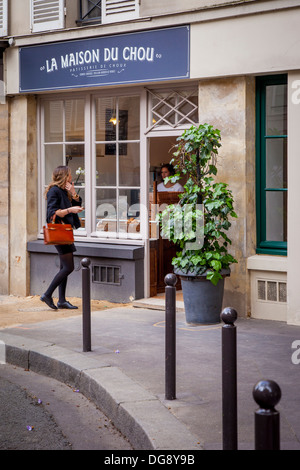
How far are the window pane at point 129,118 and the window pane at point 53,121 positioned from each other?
1.17 metres

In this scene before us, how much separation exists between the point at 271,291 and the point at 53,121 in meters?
4.51

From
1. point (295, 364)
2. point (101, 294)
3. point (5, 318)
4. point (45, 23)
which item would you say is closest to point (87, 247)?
point (101, 294)

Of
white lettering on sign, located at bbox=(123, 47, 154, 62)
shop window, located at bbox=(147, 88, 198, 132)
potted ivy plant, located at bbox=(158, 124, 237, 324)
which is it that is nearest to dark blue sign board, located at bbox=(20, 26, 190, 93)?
white lettering on sign, located at bbox=(123, 47, 154, 62)

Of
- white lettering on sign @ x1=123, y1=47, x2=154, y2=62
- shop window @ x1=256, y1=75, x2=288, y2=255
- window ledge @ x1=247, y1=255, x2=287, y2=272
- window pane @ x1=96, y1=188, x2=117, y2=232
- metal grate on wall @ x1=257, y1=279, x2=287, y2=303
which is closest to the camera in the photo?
window ledge @ x1=247, y1=255, x2=287, y2=272

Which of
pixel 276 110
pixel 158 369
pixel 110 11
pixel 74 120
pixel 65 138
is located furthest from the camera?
pixel 65 138

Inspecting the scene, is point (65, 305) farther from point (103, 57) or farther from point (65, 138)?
point (103, 57)

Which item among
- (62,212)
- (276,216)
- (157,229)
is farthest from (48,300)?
(276,216)

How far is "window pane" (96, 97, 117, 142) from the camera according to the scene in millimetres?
10484

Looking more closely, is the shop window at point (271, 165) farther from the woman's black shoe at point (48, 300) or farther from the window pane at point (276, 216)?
the woman's black shoe at point (48, 300)

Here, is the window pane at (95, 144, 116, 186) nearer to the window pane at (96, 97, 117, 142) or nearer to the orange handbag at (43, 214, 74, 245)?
the window pane at (96, 97, 117, 142)

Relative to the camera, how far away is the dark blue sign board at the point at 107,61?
938 cm

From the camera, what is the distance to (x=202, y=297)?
8398 millimetres

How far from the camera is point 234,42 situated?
28.8 feet

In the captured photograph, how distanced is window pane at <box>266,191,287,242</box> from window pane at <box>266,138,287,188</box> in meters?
0.12
